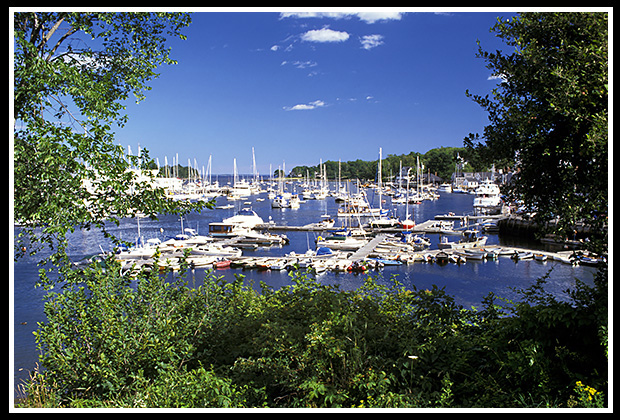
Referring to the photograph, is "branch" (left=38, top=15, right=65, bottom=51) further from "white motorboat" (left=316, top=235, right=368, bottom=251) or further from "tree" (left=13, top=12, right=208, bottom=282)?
"white motorboat" (left=316, top=235, right=368, bottom=251)

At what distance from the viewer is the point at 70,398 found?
3.53 metres

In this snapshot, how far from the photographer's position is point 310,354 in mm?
3465

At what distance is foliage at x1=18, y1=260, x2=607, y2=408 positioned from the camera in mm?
3293

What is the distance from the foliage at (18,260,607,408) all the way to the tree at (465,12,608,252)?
2.51ft

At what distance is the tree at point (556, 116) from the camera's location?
10.4 feet

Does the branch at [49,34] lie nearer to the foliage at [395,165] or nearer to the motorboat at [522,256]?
the motorboat at [522,256]

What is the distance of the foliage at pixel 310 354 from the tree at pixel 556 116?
0.77 meters

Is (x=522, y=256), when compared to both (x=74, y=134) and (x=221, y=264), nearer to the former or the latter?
(x=221, y=264)

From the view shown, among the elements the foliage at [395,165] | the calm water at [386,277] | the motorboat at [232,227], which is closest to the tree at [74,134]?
the calm water at [386,277]

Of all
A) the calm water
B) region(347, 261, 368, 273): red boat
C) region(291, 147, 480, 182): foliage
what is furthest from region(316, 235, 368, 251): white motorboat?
region(291, 147, 480, 182): foliage

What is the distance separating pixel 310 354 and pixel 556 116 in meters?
2.64

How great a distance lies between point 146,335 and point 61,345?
0.75 metres

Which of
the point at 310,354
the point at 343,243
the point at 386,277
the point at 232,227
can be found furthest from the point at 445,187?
the point at 310,354

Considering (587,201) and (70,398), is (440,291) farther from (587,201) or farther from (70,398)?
(70,398)
